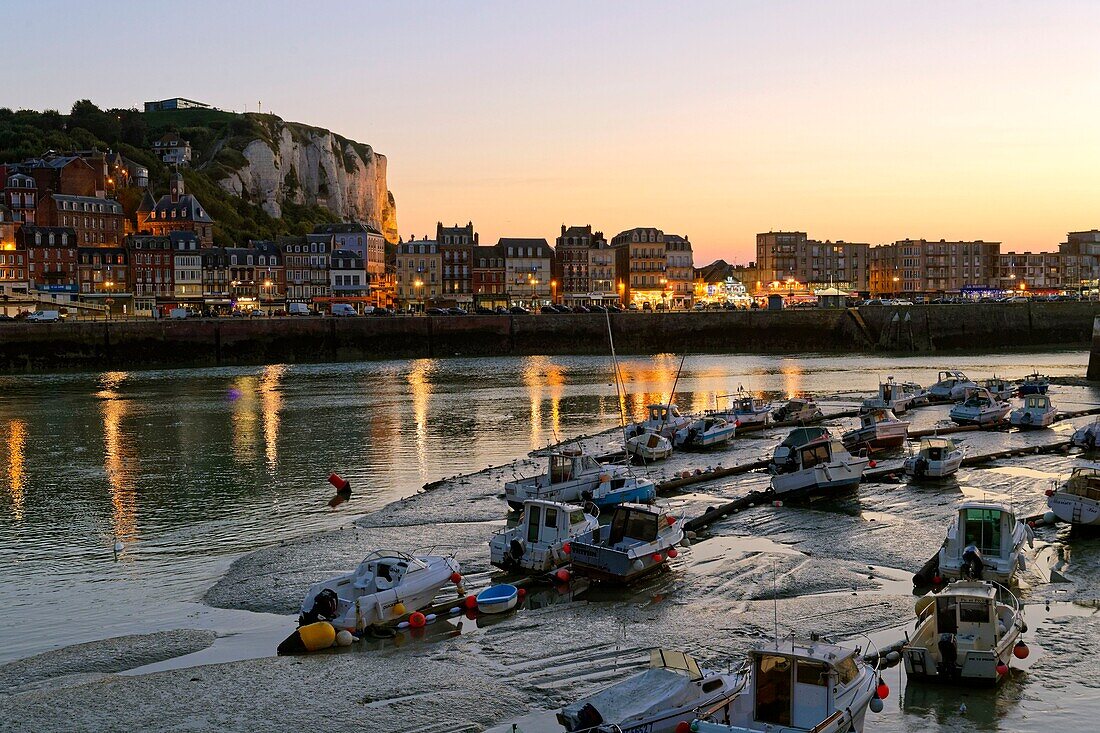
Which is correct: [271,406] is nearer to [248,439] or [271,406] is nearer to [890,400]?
[248,439]

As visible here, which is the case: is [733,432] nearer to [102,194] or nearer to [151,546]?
[151,546]

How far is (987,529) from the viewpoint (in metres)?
21.2

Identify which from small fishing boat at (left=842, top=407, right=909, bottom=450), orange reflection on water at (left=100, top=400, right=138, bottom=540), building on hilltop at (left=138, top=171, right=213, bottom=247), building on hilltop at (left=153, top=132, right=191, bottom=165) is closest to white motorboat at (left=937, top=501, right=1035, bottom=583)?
small fishing boat at (left=842, top=407, right=909, bottom=450)

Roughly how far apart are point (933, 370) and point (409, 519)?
53.3 meters

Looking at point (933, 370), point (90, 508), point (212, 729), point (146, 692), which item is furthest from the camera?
point (933, 370)

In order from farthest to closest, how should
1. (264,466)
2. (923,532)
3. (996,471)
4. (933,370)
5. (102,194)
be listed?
(102,194) → (933,370) → (264,466) → (996,471) → (923,532)

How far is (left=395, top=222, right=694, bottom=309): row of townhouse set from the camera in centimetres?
13088

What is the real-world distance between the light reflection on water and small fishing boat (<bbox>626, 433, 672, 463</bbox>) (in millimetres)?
4701

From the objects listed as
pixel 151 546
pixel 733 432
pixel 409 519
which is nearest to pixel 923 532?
pixel 409 519

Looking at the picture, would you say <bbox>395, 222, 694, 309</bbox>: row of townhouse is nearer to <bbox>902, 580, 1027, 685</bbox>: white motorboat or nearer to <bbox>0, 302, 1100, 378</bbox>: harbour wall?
<bbox>0, 302, 1100, 378</bbox>: harbour wall

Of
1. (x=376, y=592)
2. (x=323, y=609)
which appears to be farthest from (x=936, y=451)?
(x=323, y=609)

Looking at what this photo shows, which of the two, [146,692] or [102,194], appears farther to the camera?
[102,194]

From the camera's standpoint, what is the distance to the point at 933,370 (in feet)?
238

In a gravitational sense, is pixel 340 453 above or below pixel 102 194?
below
